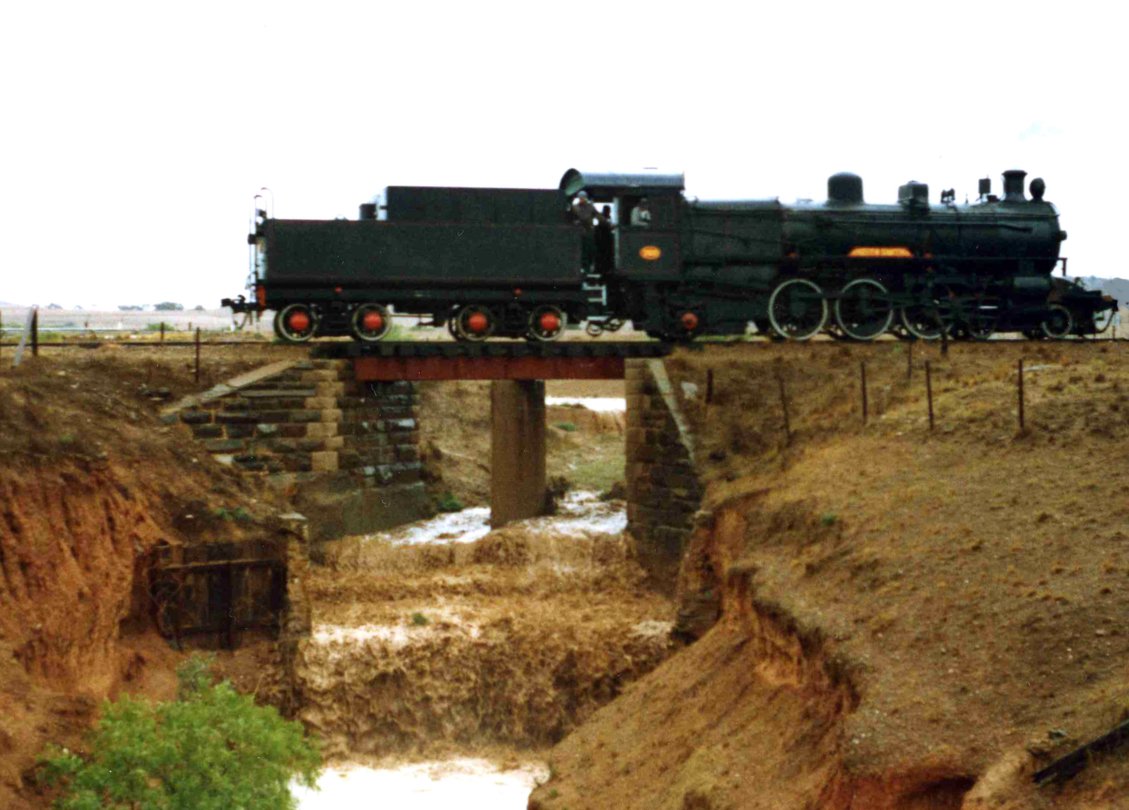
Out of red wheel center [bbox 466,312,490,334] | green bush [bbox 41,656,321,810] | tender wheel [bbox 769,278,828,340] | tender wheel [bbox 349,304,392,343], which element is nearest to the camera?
Result: green bush [bbox 41,656,321,810]

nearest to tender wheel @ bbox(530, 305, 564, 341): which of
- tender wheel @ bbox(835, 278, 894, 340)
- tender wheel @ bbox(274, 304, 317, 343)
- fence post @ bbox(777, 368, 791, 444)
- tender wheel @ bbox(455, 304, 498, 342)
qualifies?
tender wheel @ bbox(455, 304, 498, 342)

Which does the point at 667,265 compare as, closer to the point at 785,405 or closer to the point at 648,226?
the point at 648,226

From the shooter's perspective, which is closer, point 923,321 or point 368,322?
point 368,322

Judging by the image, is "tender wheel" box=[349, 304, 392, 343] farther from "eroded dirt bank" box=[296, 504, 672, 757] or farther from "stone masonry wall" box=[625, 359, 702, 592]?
"eroded dirt bank" box=[296, 504, 672, 757]

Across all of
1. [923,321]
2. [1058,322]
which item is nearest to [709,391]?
[923,321]

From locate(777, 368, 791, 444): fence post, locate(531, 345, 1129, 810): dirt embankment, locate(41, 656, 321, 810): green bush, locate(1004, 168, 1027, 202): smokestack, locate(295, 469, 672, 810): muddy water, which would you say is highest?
locate(1004, 168, 1027, 202): smokestack

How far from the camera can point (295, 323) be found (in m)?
29.5

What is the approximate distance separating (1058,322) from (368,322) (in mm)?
14154

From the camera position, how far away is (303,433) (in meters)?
28.5

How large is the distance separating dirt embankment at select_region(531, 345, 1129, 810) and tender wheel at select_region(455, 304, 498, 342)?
482 centimetres

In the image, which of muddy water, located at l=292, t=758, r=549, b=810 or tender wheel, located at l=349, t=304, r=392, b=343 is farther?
tender wheel, located at l=349, t=304, r=392, b=343

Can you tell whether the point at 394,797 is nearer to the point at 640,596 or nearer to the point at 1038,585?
the point at 640,596

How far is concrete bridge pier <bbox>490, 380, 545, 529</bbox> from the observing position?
32469 mm

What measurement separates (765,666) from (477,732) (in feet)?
24.6
